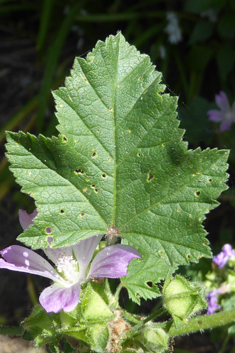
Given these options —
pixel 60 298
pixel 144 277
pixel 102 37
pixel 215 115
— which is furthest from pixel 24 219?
pixel 102 37

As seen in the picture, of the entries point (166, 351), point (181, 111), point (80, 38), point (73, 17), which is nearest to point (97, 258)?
point (166, 351)

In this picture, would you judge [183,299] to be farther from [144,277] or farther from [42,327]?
[42,327]

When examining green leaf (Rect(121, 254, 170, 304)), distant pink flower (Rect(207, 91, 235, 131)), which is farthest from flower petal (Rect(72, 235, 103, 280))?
distant pink flower (Rect(207, 91, 235, 131))

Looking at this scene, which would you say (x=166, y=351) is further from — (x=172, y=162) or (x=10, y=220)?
(x=10, y=220)

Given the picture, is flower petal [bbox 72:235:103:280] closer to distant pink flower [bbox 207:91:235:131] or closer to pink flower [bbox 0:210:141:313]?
pink flower [bbox 0:210:141:313]

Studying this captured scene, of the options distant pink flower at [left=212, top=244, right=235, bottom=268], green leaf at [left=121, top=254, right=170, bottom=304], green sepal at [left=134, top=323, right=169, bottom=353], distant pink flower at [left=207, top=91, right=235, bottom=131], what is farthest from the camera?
distant pink flower at [left=207, top=91, right=235, bottom=131]

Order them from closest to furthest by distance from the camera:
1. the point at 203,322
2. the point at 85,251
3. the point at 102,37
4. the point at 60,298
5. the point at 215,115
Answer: the point at 60,298 → the point at 85,251 → the point at 203,322 → the point at 215,115 → the point at 102,37
